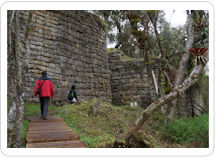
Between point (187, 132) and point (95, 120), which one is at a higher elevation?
point (95, 120)

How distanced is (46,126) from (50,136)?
74 centimetres

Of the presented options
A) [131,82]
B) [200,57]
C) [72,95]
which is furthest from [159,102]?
[131,82]

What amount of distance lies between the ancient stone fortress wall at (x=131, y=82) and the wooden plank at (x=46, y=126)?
6939 mm

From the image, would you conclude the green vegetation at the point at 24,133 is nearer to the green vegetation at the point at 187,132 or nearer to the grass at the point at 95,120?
the grass at the point at 95,120

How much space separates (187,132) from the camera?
21.5 ft

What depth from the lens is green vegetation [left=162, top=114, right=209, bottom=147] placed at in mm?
6214

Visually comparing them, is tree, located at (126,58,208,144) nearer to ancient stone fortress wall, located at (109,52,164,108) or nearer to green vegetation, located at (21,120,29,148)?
green vegetation, located at (21,120,29,148)

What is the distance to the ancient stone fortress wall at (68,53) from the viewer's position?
26.5 ft

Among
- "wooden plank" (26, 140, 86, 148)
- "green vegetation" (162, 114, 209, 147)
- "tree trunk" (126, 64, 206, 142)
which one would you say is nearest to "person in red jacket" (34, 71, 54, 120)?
"wooden plank" (26, 140, 86, 148)

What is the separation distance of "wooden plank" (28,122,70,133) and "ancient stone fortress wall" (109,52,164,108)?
694 centimetres

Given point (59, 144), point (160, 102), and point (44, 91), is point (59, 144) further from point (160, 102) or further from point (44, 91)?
point (160, 102)

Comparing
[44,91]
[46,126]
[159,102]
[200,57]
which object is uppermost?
[200,57]
